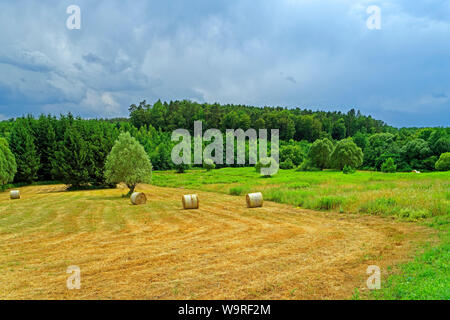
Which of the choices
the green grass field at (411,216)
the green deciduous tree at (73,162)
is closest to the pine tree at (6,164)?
the green deciduous tree at (73,162)

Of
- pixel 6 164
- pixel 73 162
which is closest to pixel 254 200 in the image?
pixel 73 162

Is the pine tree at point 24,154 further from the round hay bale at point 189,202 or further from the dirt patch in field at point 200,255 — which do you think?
the round hay bale at point 189,202

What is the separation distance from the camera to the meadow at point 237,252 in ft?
28.4

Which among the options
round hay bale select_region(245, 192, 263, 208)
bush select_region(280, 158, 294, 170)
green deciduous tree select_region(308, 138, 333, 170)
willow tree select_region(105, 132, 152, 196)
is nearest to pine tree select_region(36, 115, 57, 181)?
willow tree select_region(105, 132, 152, 196)

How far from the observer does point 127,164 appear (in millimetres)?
35750

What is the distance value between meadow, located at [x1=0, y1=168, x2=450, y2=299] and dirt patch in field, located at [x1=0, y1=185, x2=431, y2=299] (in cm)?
4

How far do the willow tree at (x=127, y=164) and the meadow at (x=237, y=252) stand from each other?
1225 centimetres

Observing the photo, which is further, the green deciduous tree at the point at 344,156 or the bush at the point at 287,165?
the bush at the point at 287,165

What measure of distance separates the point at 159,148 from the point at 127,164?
6318 cm

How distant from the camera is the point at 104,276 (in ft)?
32.6

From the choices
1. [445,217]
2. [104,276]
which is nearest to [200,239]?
[104,276]

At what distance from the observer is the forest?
51656mm
